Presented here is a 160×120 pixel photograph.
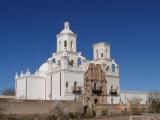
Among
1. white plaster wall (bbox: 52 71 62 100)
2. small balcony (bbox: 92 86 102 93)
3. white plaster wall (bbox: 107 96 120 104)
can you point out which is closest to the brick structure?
small balcony (bbox: 92 86 102 93)

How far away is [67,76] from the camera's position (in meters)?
55.1

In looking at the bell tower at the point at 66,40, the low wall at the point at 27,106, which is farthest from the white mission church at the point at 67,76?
the low wall at the point at 27,106

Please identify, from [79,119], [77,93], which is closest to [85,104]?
[77,93]

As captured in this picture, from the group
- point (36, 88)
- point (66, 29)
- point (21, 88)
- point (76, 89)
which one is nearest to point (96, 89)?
point (76, 89)

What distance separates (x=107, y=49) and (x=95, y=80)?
7.18 meters

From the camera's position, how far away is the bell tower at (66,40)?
59.3 m

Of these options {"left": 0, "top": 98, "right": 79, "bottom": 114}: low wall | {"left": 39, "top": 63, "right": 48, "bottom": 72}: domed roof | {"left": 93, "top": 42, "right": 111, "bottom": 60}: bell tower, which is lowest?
{"left": 0, "top": 98, "right": 79, "bottom": 114}: low wall

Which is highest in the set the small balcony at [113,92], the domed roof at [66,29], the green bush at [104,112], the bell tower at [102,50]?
the domed roof at [66,29]

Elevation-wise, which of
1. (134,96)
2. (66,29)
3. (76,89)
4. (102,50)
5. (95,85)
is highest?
(66,29)

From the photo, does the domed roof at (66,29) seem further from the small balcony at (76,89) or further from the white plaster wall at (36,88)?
the small balcony at (76,89)

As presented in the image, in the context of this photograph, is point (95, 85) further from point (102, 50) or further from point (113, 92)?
point (102, 50)

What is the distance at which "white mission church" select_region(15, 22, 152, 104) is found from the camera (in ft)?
181

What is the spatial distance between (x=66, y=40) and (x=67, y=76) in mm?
7306

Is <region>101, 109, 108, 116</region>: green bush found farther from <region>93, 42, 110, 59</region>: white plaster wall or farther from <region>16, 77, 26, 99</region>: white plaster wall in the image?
<region>16, 77, 26, 99</region>: white plaster wall
